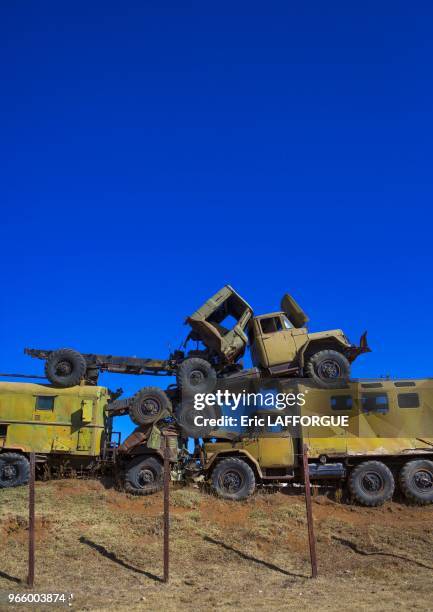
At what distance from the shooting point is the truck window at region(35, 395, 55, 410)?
16312 millimetres

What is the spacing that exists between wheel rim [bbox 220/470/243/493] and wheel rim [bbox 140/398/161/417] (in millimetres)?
2981

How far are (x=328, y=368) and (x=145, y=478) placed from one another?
6.35m

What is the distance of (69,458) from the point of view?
16312 millimetres

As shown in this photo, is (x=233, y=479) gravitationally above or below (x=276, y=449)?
below

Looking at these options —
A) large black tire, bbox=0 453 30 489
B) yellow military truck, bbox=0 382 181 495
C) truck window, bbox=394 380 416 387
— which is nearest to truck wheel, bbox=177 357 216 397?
yellow military truck, bbox=0 382 181 495

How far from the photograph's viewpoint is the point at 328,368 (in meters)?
16.6

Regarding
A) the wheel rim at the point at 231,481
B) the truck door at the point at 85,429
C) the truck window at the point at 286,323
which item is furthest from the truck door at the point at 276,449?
the truck door at the point at 85,429

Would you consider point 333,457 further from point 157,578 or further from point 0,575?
point 0,575

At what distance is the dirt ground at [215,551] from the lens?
8.62m

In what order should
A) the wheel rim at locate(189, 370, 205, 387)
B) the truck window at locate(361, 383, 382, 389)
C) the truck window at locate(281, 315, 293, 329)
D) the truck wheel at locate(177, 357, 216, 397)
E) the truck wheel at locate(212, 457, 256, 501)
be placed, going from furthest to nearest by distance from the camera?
the truck window at locate(281, 315, 293, 329) < the wheel rim at locate(189, 370, 205, 387) < the truck wheel at locate(177, 357, 216, 397) < the truck window at locate(361, 383, 382, 389) < the truck wheel at locate(212, 457, 256, 501)

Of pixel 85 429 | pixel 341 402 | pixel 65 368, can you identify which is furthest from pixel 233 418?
pixel 65 368

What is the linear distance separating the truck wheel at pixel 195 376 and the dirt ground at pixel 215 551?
10.3ft

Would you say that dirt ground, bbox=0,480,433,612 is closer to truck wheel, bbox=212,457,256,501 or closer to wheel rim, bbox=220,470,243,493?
truck wheel, bbox=212,457,256,501

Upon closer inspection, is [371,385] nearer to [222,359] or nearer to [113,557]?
[222,359]
